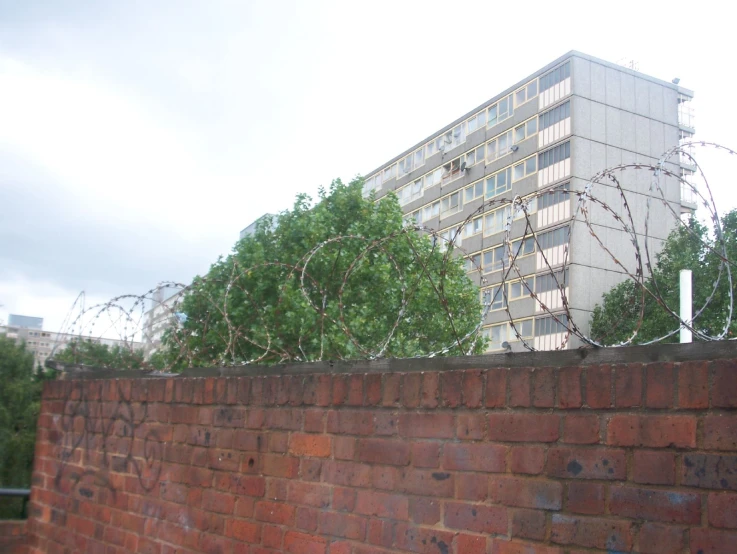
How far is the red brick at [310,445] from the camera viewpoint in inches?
141

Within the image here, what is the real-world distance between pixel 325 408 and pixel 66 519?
278cm

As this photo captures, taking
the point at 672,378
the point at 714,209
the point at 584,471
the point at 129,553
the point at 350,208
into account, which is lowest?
the point at 129,553

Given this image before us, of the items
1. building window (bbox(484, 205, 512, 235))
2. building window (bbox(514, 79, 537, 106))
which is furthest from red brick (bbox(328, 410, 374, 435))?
building window (bbox(514, 79, 537, 106))

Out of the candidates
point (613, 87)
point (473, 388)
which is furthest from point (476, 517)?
point (613, 87)

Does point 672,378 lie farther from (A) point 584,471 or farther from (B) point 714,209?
(B) point 714,209

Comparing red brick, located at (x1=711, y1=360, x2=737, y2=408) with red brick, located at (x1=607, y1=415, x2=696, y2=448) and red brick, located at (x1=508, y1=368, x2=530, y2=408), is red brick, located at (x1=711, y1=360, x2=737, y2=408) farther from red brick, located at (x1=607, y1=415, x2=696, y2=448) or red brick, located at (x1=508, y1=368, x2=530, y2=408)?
red brick, located at (x1=508, y1=368, x2=530, y2=408)

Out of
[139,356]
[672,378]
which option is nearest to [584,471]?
[672,378]

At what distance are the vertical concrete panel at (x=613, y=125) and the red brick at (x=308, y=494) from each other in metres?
35.4

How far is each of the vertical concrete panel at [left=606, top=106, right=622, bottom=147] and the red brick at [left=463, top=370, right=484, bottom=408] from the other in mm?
35731

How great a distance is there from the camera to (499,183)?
4341cm

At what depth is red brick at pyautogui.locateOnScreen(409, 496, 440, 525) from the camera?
9.87 ft

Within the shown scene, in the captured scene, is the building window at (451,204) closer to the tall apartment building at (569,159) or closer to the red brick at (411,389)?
the tall apartment building at (569,159)

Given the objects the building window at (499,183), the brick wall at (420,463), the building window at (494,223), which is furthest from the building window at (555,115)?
the brick wall at (420,463)

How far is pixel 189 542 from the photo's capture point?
423cm
